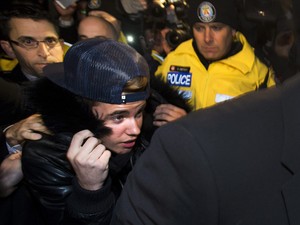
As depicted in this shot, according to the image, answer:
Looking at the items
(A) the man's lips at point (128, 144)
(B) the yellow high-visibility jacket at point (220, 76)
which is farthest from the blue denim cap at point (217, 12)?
(A) the man's lips at point (128, 144)

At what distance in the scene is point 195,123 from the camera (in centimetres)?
64

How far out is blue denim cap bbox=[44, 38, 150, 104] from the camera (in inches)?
52.0

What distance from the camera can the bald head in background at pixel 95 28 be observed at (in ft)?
8.38

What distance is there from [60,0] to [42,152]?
1.69 m

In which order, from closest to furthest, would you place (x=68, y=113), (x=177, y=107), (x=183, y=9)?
(x=68, y=113), (x=177, y=107), (x=183, y=9)

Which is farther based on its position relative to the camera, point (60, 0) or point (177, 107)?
point (60, 0)

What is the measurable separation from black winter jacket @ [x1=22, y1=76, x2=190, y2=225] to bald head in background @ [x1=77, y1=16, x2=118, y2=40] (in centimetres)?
120

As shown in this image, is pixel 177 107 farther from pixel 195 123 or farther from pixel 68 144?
pixel 195 123

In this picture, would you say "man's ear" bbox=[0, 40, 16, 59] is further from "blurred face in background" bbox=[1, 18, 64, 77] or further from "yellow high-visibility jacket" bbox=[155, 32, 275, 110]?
"yellow high-visibility jacket" bbox=[155, 32, 275, 110]

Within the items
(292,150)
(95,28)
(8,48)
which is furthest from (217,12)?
(292,150)

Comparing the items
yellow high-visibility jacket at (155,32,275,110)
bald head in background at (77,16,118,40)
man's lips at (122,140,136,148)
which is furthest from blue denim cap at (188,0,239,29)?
man's lips at (122,140,136,148)

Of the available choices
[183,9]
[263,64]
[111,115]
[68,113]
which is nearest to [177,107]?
[111,115]

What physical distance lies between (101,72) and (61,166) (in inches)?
13.1

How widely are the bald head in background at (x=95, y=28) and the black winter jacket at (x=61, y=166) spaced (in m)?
1.20
